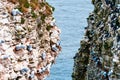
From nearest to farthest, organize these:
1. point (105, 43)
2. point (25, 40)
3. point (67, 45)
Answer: point (25, 40)
point (105, 43)
point (67, 45)

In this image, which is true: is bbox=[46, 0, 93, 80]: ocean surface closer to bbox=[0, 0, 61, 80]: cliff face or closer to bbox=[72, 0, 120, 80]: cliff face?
bbox=[72, 0, 120, 80]: cliff face

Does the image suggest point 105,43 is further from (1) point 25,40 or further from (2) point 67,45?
(2) point 67,45

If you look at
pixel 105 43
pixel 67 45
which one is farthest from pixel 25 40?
pixel 67 45

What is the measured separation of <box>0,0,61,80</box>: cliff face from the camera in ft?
44.4

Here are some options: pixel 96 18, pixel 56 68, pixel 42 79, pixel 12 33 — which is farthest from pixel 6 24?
pixel 56 68

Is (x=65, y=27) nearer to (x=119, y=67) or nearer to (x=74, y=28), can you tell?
(x=74, y=28)

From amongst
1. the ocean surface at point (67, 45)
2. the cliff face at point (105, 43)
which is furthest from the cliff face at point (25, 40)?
the ocean surface at point (67, 45)

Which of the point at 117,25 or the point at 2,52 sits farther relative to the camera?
the point at 117,25

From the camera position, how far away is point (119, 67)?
20.4 meters

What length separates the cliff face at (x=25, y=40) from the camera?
13.5 metres

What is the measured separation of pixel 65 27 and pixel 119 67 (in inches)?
6339

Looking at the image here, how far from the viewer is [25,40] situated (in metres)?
14.1

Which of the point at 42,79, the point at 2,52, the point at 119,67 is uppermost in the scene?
the point at 2,52

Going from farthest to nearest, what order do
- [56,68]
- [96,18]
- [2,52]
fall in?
[56,68] < [96,18] < [2,52]
